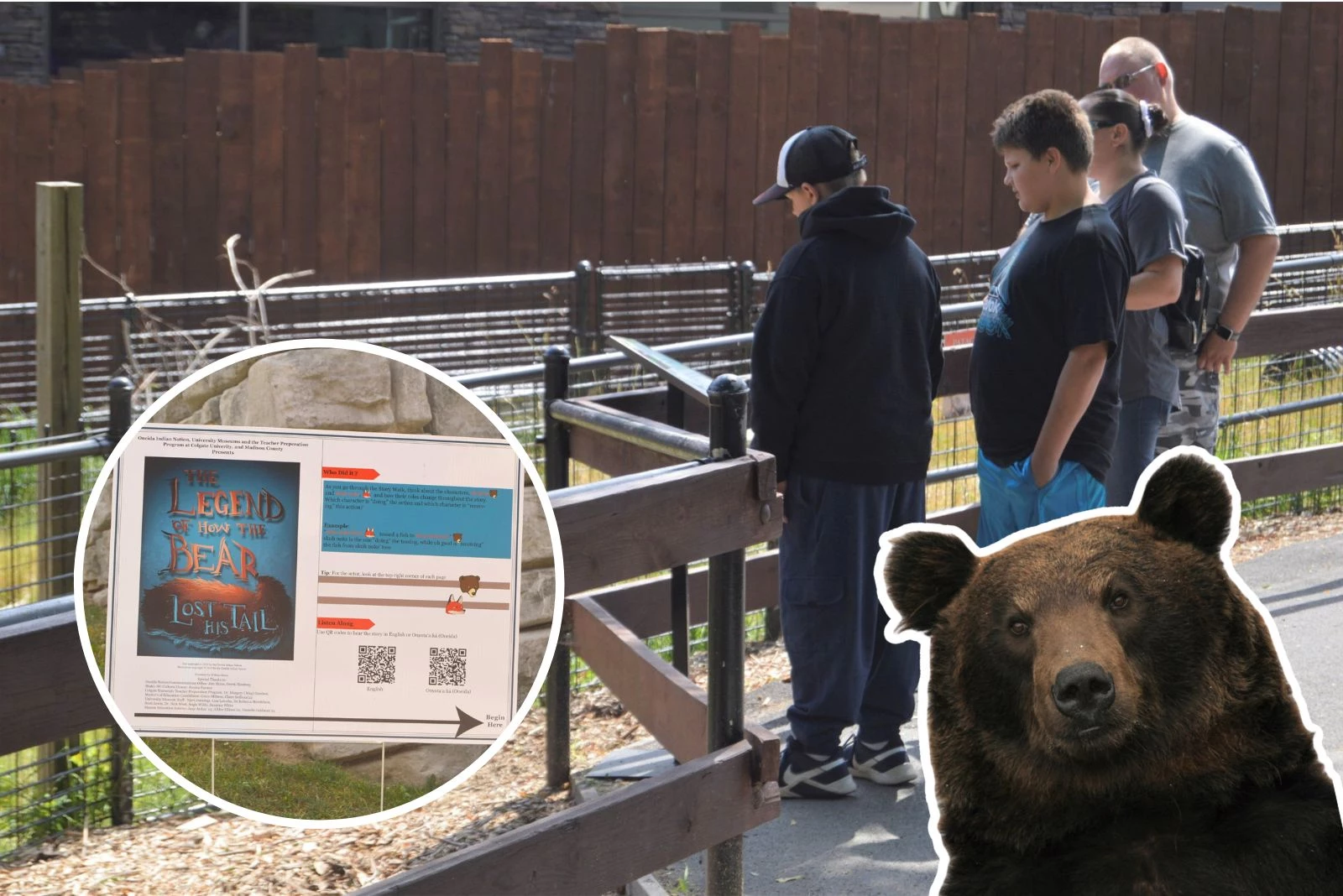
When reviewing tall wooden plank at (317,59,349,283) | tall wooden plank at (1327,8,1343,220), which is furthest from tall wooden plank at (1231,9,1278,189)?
tall wooden plank at (317,59,349,283)

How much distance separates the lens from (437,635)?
5.81 feet

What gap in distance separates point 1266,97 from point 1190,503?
14634mm

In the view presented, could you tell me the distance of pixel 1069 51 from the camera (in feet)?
45.5

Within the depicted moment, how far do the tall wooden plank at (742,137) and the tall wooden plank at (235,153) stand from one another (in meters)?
4.04

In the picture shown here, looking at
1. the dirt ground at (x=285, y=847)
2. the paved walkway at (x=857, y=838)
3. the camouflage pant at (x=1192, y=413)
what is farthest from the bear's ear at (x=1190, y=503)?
the camouflage pant at (x=1192, y=413)

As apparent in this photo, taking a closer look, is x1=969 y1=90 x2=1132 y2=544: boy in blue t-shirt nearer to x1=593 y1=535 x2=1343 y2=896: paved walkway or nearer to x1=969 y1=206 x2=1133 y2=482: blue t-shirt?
x1=969 y1=206 x2=1133 y2=482: blue t-shirt

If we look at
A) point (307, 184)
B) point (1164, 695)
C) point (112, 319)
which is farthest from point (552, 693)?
point (307, 184)

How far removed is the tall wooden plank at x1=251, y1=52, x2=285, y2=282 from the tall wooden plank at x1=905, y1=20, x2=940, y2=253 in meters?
5.55

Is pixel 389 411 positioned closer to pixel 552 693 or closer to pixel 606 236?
pixel 552 693

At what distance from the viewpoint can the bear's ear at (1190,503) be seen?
5.37 feet

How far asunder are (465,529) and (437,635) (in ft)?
0.43

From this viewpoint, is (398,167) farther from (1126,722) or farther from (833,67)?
(1126,722)

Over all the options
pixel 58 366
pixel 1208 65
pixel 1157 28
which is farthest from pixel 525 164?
pixel 58 366

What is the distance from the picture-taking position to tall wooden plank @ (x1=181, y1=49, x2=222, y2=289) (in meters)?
11.6
